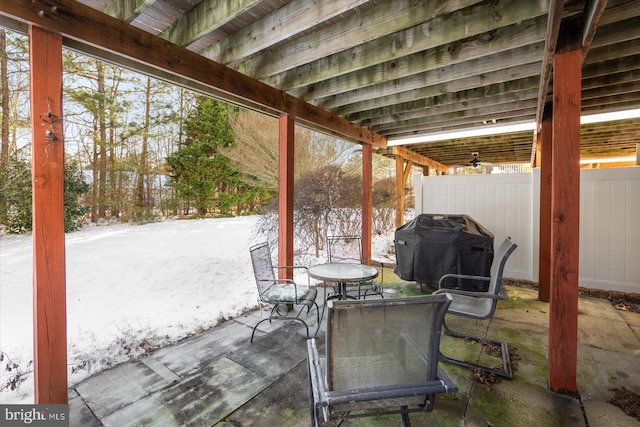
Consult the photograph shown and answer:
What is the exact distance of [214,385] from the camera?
2154 mm

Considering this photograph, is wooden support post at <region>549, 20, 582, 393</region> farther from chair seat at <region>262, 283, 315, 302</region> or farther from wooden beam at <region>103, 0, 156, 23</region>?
wooden beam at <region>103, 0, 156, 23</region>

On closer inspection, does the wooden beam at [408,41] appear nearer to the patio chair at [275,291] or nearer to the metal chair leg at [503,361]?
the patio chair at [275,291]

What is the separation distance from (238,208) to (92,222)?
5.24m

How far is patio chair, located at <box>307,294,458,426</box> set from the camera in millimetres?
1206

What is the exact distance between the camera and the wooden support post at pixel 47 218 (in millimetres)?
1787

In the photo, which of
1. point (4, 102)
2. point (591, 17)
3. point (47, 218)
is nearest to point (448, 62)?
point (591, 17)

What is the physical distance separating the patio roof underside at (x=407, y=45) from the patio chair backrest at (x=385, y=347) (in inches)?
76.1

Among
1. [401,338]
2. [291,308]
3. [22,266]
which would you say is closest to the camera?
[401,338]

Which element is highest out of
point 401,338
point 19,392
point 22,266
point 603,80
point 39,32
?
point 603,80

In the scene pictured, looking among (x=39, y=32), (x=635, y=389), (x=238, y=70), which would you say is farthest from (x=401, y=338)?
(x=238, y=70)

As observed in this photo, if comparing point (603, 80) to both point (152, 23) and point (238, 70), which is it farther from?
point (152, 23)

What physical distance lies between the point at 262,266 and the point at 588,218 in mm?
4838

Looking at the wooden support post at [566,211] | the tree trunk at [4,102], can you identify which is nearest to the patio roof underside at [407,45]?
the wooden support post at [566,211]

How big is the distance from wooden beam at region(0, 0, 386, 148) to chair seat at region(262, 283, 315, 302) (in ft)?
6.92
